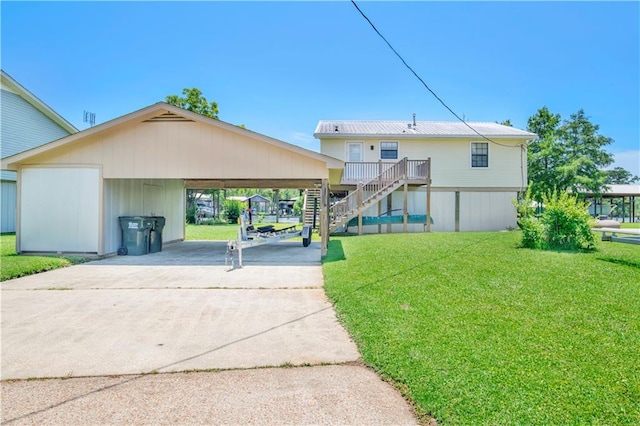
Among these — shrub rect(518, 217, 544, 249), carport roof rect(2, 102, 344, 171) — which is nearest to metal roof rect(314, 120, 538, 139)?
carport roof rect(2, 102, 344, 171)

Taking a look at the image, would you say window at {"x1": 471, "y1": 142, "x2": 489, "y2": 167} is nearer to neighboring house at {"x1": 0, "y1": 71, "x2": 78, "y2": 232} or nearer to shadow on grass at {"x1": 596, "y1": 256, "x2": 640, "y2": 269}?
shadow on grass at {"x1": 596, "y1": 256, "x2": 640, "y2": 269}

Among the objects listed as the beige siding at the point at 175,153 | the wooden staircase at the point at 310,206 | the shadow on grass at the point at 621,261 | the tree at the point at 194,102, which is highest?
the tree at the point at 194,102

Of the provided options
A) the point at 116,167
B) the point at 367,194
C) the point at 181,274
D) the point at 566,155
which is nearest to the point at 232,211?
the point at 367,194

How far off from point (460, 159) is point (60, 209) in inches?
676

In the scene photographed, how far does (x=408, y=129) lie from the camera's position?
19.2m

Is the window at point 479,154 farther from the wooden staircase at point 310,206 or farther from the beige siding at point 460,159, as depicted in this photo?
the wooden staircase at point 310,206

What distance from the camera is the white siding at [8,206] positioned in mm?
17344

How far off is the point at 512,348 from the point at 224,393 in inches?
105

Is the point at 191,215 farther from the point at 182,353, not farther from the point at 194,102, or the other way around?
the point at 182,353

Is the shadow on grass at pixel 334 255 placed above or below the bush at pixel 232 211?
below

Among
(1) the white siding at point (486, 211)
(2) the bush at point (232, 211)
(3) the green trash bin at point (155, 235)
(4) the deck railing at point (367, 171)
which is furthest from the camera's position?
(2) the bush at point (232, 211)

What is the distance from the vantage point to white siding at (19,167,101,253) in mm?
9914

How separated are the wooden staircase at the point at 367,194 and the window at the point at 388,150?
2.35 metres

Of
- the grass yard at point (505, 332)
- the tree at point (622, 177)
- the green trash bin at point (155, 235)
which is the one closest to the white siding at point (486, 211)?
the grass yard at point (505, 332)
